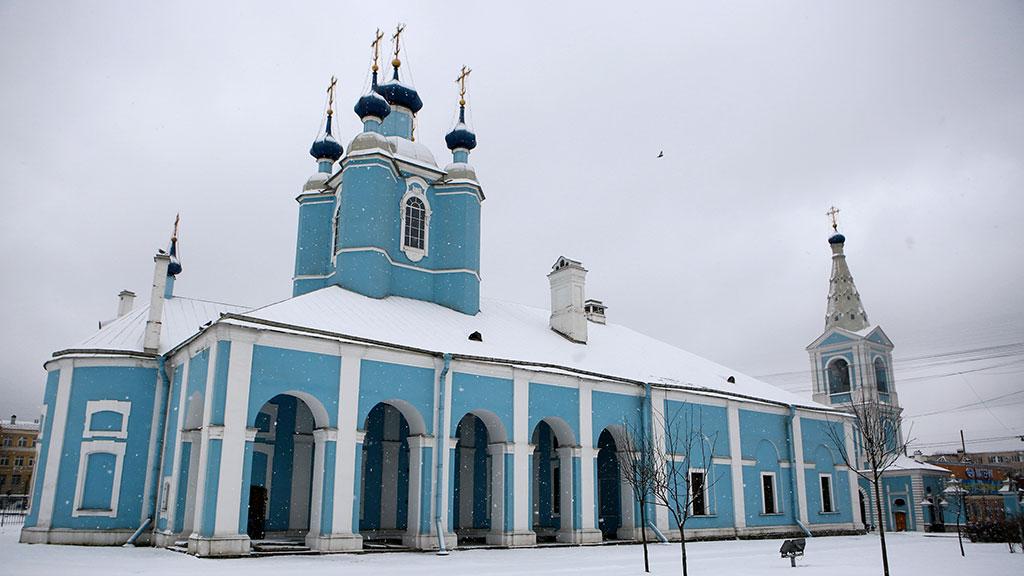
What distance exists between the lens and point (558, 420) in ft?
70.0

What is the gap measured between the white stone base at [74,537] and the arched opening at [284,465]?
3.28 m

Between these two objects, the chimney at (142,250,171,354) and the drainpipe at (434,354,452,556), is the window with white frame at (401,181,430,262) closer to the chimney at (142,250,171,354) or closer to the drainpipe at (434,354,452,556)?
the drainpipe at (434,354,452,556)

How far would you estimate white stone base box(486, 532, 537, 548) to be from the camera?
19.1 metres

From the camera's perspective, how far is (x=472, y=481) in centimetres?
2277

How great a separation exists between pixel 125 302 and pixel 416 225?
32.1ft

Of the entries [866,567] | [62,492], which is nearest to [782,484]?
[866,567]

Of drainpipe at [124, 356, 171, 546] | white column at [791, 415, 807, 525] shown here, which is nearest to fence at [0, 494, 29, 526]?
drainpipe at [124, 356, 171, 546]

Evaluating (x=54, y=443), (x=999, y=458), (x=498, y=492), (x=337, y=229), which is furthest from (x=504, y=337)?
(x=999, y=458)

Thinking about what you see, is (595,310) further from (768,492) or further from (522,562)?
(522,562)

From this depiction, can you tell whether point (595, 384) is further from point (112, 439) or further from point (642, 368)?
point (112, 439)

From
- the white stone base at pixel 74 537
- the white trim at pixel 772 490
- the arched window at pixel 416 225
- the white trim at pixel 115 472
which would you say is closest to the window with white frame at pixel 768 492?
the white trim at pixel 772 490

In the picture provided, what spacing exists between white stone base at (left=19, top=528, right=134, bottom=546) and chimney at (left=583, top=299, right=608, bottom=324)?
1802cm

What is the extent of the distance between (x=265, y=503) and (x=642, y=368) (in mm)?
12673

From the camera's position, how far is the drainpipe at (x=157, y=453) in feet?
58.6
